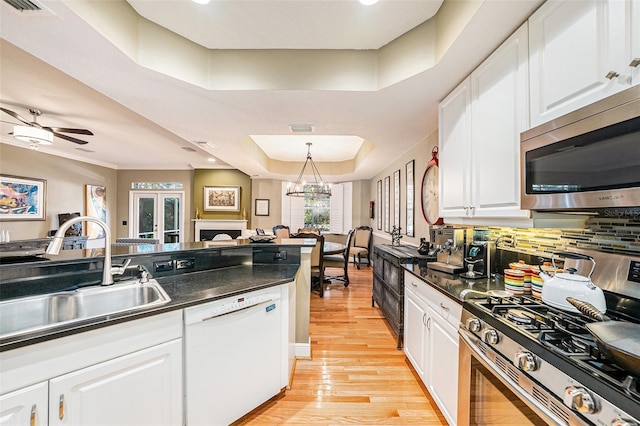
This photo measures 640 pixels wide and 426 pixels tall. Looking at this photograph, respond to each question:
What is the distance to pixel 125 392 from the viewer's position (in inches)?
47.8

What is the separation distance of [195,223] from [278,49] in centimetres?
595

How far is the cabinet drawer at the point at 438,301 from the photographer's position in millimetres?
1485

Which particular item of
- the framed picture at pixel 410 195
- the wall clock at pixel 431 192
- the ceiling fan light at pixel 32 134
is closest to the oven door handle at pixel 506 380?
the wall clock at pixel 431 192

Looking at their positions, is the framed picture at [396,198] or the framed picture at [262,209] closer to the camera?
the framed picture at [396,198]

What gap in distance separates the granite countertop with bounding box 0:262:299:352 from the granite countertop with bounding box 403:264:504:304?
3.31 feet

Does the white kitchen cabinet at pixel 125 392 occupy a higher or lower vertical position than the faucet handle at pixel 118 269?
lower

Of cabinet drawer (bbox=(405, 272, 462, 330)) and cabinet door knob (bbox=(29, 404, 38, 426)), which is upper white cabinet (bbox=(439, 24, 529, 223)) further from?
cabinet door knob (bbox=(29, 404, 38, 426))

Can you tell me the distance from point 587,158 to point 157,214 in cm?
826

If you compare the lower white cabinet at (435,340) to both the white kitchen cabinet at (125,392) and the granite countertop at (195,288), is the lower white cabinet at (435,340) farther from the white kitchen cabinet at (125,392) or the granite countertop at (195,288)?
the white kitchen cabinet at (125,392)

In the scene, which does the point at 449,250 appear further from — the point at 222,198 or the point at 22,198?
the point at 22,198

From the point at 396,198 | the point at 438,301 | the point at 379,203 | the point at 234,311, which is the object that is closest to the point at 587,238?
the point at 438,301

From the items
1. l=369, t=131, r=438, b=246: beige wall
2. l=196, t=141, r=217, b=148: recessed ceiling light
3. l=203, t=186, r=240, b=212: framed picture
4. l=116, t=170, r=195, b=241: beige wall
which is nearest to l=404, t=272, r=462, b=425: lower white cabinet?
l=369, t=131, r=438, b=246: beige wall

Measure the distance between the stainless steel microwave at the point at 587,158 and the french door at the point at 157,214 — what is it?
7614 millimetres

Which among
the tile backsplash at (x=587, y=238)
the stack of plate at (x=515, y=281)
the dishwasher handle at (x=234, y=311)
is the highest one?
the tile backsplash at (x=587, y=238)
